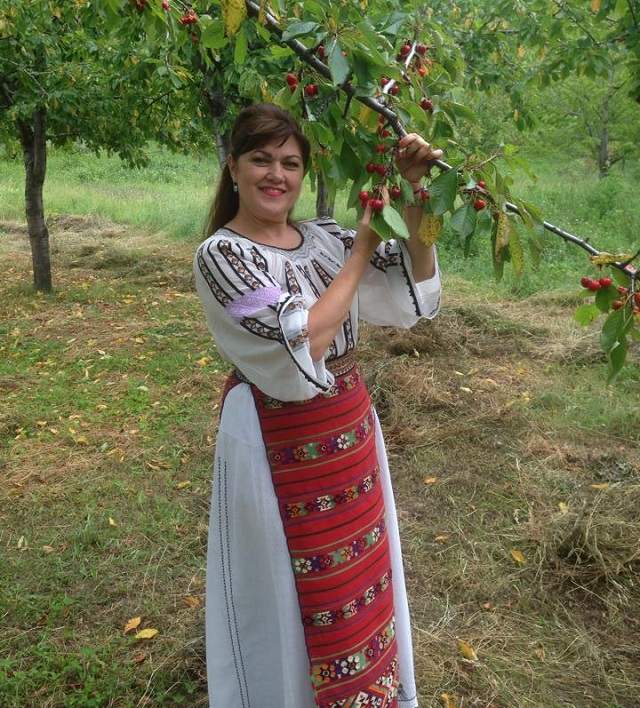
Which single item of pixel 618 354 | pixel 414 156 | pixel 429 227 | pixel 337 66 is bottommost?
pixel 618 354

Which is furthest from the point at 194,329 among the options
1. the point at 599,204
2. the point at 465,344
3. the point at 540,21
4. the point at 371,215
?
the point at 599,204

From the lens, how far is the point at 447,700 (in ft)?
8.30

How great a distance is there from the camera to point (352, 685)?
1828 mm

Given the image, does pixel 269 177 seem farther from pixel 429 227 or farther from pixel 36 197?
pixel 36 197

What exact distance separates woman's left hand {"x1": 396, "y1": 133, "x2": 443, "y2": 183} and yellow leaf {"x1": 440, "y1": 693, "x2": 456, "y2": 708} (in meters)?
1.95

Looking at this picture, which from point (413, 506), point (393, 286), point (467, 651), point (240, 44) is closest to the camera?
point (240, 44)

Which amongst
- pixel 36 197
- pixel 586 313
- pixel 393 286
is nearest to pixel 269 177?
pixel 393 286

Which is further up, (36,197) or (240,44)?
(240,44)

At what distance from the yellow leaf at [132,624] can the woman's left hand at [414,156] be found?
89.2 inches

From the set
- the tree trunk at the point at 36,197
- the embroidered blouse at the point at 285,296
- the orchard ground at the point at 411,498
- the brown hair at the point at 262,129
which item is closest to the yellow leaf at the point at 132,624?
the orchard ground at the point at 411,498

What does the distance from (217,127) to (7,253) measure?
624 cm

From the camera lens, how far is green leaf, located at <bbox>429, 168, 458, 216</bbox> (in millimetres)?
1503

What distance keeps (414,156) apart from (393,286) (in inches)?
17.4

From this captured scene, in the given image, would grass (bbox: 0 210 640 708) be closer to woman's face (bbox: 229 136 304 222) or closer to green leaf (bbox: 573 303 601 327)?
green leaf (bbox: 573 303 601 327)
